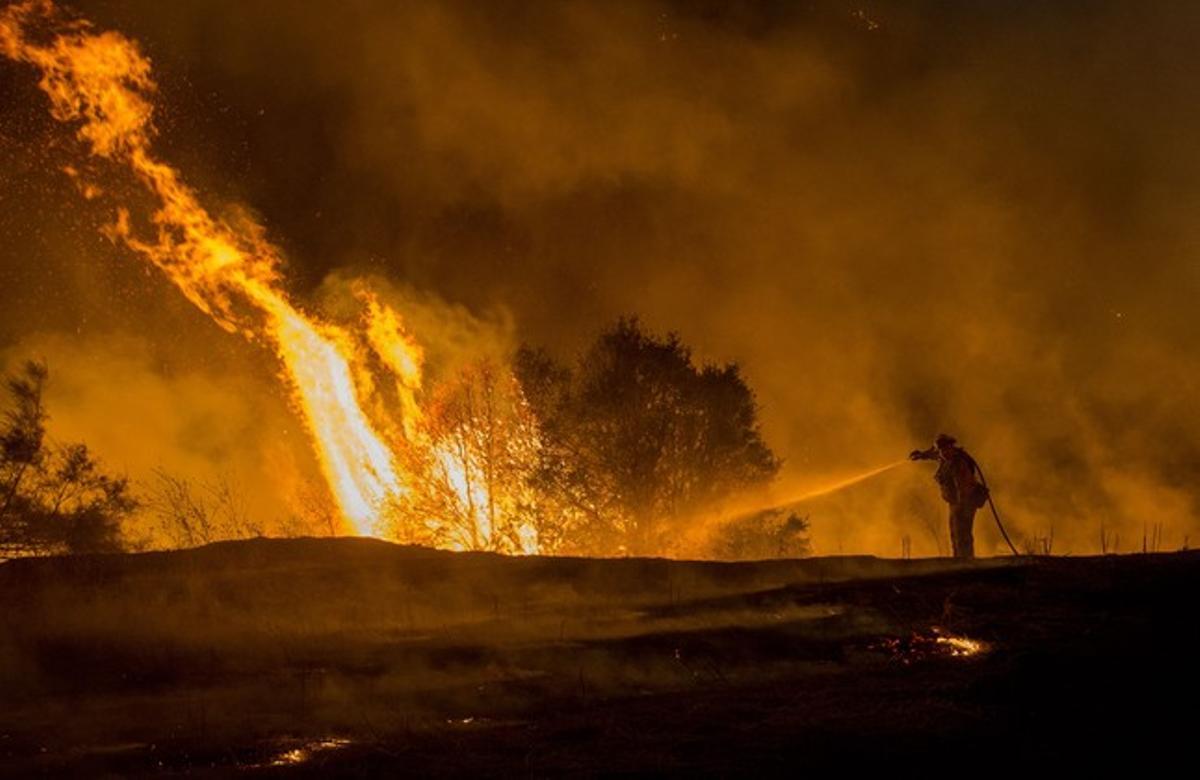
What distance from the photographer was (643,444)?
27.1 m

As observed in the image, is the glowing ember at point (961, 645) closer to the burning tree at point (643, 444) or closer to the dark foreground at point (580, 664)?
the dark foreground at point (580, 664)

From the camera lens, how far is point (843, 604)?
379 inches

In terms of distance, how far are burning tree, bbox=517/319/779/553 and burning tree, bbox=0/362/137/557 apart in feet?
33.1

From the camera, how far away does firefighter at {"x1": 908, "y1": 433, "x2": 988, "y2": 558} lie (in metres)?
15.3

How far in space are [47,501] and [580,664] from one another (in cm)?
1950

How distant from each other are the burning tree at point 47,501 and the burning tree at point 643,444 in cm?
1010

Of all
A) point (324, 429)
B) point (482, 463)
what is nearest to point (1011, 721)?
point (482, 463)

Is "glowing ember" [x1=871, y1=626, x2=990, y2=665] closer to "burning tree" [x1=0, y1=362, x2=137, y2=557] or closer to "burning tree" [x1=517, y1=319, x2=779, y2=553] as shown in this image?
"burning tree" [x1=517, y1=319, x2=779, y2=553]

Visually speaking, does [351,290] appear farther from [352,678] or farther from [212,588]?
[352,678]

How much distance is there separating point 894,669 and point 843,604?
2359 millimetres

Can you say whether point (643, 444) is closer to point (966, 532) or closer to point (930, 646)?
point (966, 532)

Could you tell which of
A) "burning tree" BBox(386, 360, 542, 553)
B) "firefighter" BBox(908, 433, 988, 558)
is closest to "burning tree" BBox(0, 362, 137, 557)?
"burning tree" BBox(386, 360, 542, 553)

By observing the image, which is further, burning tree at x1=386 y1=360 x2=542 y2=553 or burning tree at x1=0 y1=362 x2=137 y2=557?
burning tree at x1=386 y1=360 x2=542 y2=553

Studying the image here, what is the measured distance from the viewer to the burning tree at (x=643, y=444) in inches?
1061
